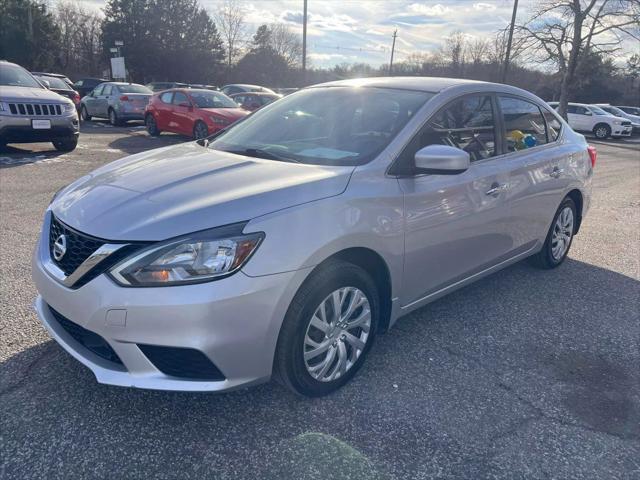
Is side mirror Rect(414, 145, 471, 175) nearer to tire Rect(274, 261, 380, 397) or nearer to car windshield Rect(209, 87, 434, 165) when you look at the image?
car windshield Rect(209, 87, 434, 165)

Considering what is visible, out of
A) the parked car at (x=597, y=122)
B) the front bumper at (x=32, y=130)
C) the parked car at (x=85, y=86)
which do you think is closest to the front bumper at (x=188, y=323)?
the front bumper at (x=32, y=130)

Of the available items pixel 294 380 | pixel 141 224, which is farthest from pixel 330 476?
pixel 141 224

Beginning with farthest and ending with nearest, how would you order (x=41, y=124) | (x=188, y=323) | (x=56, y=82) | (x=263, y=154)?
(x=56, y=82), (x=41, y=124), (x=263, y=154), (x=188, y=323)

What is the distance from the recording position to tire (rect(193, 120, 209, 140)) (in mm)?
13375

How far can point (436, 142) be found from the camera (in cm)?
329

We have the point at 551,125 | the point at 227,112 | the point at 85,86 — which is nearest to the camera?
the point at 551,125

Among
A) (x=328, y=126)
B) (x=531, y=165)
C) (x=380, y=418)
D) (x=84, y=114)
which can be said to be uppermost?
(x=328, y=126)

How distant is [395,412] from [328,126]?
189 centimetres

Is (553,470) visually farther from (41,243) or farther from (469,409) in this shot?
(41,243)

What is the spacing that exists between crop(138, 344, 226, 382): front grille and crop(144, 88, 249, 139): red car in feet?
36.6

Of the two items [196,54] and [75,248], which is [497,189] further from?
[196,54]

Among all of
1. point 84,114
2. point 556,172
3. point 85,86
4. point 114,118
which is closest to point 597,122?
point 114,118

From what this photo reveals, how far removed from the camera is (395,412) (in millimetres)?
2746

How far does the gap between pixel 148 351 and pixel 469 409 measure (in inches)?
66.5
